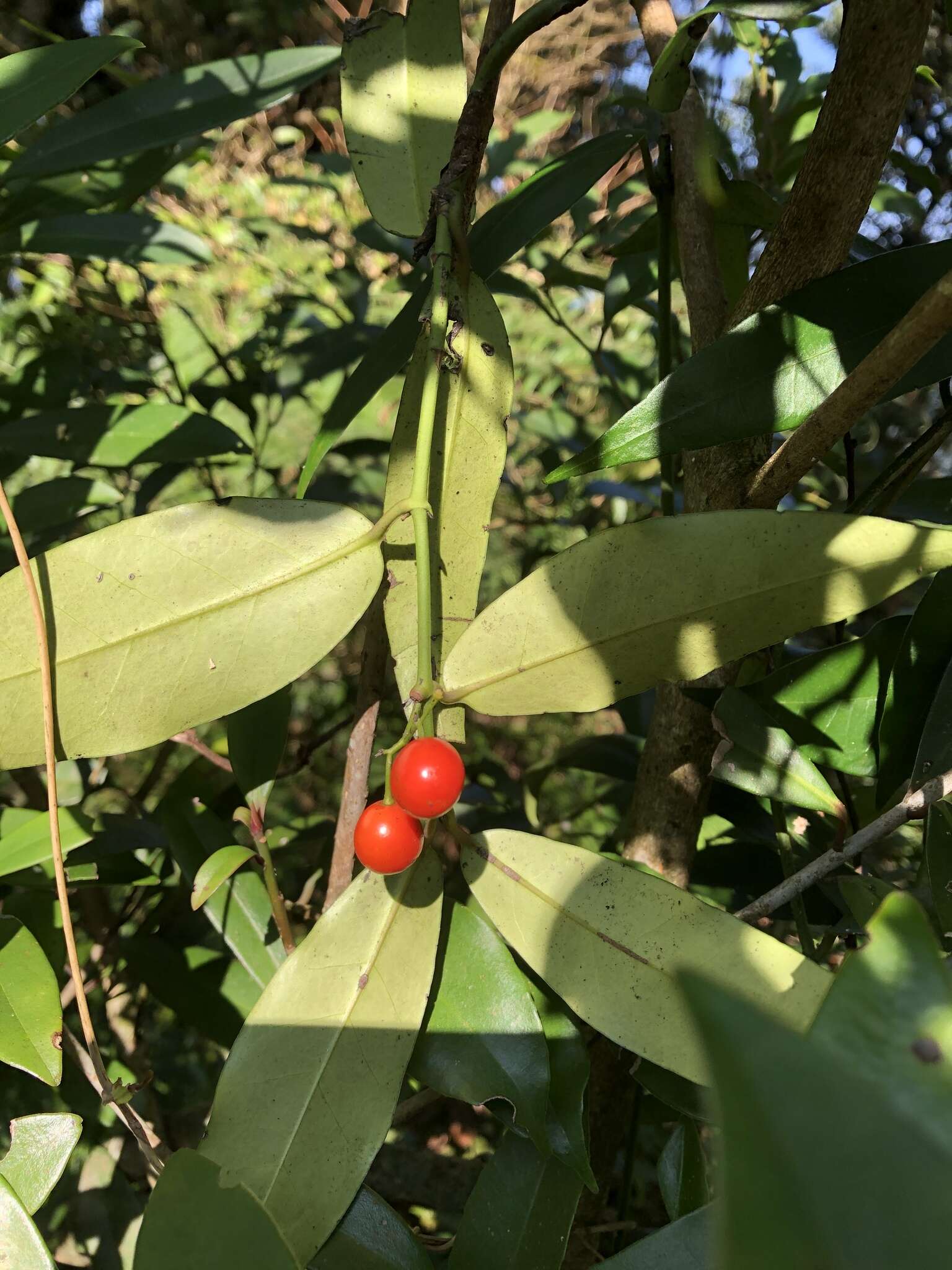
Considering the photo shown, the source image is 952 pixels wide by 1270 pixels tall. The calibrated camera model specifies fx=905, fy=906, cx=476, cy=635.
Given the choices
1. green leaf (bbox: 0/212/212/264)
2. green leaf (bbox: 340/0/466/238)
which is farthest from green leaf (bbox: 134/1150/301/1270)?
green leaf (bbox: 0/212/212/264)

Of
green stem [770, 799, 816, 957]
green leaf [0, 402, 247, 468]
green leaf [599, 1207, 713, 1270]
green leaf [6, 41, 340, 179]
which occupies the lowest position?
green leaf [599, 1207, 713, 1270]

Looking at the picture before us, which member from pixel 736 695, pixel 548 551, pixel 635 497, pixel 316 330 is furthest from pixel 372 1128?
pixel 316 330

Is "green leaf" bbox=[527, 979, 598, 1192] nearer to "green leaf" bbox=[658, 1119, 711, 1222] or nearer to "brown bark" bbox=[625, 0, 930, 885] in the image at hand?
"green leaf" bbox=[658, 1119, 711, 1222]

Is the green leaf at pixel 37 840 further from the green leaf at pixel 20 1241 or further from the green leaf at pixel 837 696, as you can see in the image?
the green leaf at pixel 837 696

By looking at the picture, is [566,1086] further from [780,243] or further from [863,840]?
[780,243]

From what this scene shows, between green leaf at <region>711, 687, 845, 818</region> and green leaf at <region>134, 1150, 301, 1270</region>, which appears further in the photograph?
green leaf at <region>711, 687, 845, 818</region>

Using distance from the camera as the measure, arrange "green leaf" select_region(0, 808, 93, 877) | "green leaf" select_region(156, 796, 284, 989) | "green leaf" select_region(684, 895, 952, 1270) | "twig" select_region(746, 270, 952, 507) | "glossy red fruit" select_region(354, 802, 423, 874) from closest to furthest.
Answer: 1. "green leaf" select_region(684, 895, 952, 1270)
2. "twig" select_region(746, 270, 952, 507)
3. "glossy red fruit" select_region(354, 802, 423, 874)
4. "green leaf" select_region(0, 808, 93, 877)
5. "green leaf" select_region(156, 796, 284, 989)

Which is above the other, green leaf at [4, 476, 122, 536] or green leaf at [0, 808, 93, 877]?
green leaf at [4, 476, 122, 536]
